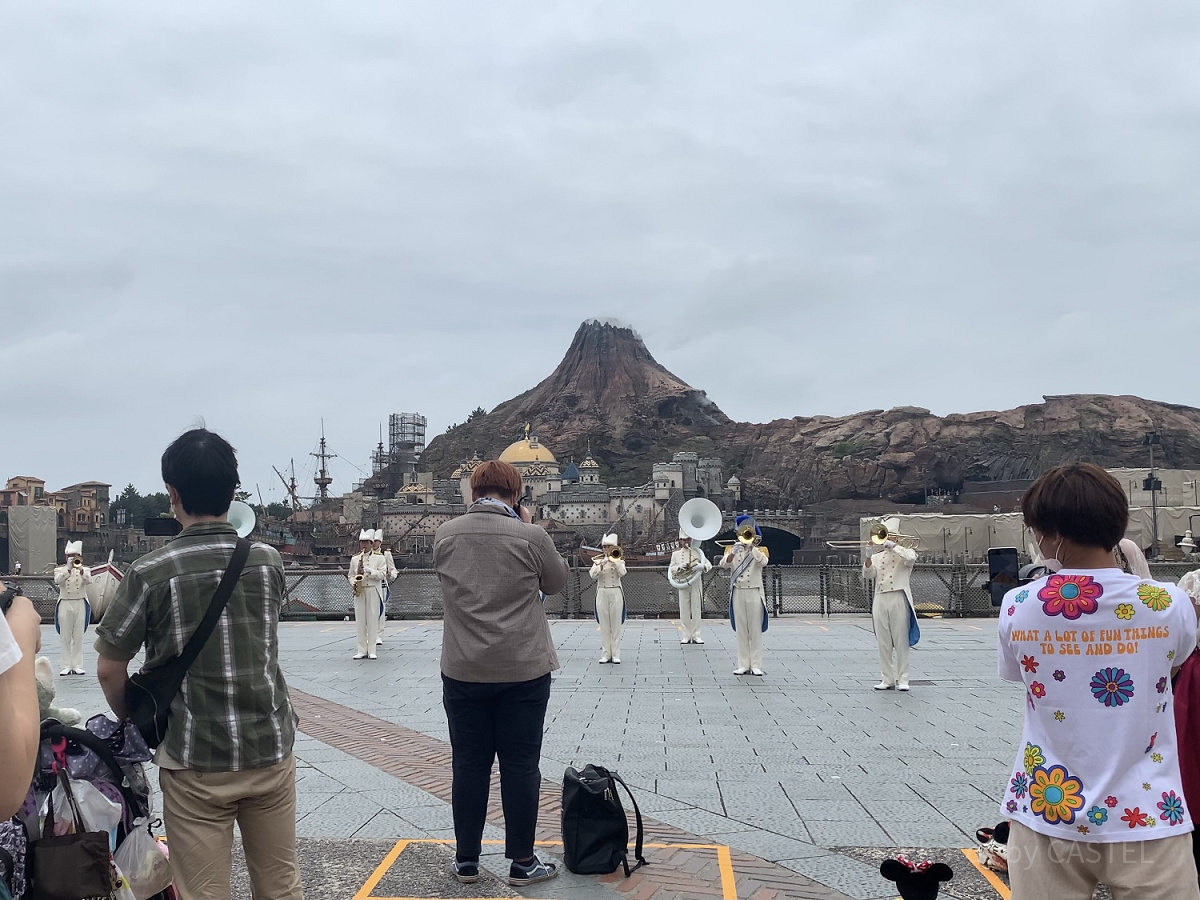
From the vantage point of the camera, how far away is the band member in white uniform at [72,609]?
13500 mm

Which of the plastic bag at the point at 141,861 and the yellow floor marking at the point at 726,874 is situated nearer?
the plastic bag at the point at 141,861

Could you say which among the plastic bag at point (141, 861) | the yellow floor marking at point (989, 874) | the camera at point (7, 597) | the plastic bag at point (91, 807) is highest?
the camera at point (7, 597)

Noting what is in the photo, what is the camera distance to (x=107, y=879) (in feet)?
8.11

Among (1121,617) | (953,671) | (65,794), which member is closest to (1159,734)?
(1121,617)

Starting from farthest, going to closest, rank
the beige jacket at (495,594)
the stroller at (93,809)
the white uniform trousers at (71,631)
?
the white uniform trousers at (71,631)
the beige jacket at (495,594)
the stroller at (93,809)

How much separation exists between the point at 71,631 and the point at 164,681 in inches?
494

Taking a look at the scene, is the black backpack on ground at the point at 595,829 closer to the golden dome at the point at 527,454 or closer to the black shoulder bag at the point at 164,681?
the black shoulder bag at the point at 164,681

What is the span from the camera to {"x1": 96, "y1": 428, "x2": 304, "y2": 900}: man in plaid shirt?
297 centimetres

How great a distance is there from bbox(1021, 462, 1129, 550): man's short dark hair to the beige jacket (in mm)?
2145

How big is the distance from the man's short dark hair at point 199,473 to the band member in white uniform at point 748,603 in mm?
9236

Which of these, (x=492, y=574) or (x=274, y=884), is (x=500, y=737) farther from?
(x=274, y=884)

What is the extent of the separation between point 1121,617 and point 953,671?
9.69 meters

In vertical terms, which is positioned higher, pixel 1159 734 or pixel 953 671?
pixel 1159 734

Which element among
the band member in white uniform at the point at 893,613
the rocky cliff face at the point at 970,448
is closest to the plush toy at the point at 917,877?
the band member in white uniform at the point at 893,613
